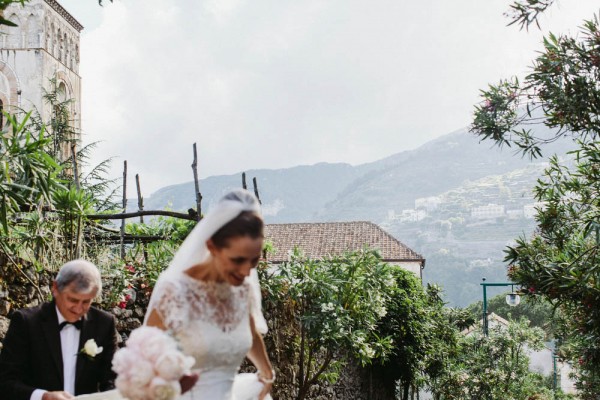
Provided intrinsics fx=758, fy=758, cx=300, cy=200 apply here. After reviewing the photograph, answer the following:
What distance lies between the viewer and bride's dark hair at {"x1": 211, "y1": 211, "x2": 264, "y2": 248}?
3150mm

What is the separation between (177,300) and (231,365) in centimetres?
42

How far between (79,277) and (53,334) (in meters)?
0.42

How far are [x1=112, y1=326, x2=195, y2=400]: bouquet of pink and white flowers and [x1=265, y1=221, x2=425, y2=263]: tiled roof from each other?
Answer: 39011 millimetres

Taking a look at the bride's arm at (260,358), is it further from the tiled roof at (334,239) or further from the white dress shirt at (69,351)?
the tiled roof at (334,239)

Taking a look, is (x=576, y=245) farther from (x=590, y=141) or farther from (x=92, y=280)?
(x=92, y=280)

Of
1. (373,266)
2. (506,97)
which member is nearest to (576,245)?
(506,97)

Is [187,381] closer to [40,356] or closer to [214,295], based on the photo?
[214,295]

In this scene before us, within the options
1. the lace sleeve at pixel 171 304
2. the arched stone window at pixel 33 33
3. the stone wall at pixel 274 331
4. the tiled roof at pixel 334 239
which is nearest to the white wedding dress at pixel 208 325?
the lace sleeve at pixel 171 304

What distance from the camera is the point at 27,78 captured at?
3472 cm

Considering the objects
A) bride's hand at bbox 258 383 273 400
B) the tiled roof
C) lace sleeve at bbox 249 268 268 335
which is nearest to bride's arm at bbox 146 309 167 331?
lace sleeve at bbox 249 268 268 335

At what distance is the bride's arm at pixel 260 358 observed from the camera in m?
3.69

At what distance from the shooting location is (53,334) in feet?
12.8

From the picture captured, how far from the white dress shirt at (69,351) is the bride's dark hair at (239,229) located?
1242mm

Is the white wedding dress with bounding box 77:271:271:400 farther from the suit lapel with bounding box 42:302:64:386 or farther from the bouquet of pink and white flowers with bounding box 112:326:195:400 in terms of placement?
the suit lapel with bounding box 42:302:64:386
